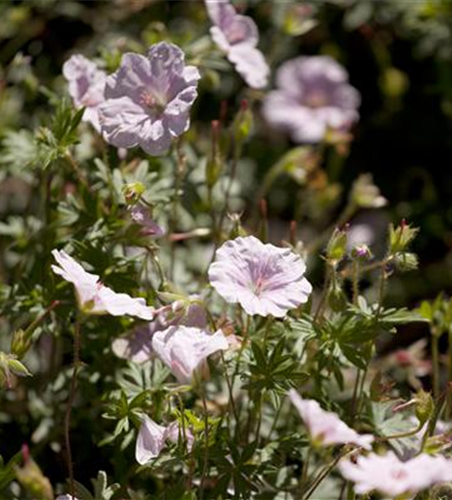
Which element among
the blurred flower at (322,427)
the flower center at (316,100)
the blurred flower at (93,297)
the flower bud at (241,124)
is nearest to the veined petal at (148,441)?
the blurred flower at (93,297)

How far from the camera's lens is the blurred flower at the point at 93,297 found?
138 centimetres

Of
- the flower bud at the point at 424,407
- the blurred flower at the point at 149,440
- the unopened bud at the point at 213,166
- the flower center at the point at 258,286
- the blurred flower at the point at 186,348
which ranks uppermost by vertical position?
the blurred flower at the point at 186,348

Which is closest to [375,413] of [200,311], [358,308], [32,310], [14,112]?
[358,308]

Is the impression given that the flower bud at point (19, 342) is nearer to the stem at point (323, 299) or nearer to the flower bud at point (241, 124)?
the stem at point (323, 299)

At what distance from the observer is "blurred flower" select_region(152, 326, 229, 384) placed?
1.38 metres

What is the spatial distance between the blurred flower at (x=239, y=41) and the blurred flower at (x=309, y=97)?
2.98 ft

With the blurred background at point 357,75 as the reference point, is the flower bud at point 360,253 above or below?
above

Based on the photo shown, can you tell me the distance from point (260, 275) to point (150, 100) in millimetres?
343

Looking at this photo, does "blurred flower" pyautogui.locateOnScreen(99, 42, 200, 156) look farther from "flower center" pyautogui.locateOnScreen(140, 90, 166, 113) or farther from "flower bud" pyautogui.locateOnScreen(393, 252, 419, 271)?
"flower bud" pyautogui.locateOnScreen(393, 252, 419, 271)

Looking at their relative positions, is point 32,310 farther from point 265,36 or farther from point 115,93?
point 265,36

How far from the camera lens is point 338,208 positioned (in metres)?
2.97

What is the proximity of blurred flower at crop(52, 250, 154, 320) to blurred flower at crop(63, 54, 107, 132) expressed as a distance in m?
0.42

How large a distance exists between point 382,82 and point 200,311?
151 cm

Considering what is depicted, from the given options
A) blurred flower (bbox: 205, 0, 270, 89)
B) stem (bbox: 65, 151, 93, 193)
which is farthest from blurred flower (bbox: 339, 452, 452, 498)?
blurred flower (bbox: 205, 0, 270, 89)
